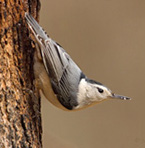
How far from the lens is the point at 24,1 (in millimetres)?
1535

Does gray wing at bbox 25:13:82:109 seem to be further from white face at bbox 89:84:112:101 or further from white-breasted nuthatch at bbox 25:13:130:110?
white face at bbox 89:84:112:101

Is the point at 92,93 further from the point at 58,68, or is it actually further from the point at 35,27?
the point at 35,27

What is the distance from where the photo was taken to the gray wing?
152cm

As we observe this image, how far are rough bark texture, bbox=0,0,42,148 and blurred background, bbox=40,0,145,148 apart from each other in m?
1.56

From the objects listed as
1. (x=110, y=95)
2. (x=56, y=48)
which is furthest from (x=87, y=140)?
(x=56, y=48)

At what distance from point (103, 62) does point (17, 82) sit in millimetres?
1856


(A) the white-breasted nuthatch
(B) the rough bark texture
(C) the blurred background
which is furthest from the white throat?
(C) the blurred background

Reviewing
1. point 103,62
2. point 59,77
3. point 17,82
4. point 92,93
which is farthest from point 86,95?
point 103,62

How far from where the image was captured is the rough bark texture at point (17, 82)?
4.56ft

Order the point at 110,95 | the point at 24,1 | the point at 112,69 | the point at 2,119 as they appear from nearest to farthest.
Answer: the point at 2,119 < the point at 24,1 < the point at 110,95 < the point at 112,69

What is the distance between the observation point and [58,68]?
62.1 inches

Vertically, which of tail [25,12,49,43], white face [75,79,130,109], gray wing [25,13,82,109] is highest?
tail [25,12,49,43]

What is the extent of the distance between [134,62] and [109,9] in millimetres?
522

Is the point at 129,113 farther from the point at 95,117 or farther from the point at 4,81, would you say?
the point at 4,81
